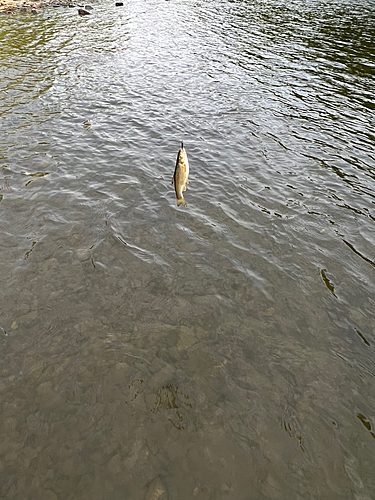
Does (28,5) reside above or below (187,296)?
below

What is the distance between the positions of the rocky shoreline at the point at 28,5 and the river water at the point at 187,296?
28793 mm

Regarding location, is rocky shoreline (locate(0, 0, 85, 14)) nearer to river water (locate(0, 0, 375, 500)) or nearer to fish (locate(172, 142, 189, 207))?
river water (locate(0, 0, 375, 500))

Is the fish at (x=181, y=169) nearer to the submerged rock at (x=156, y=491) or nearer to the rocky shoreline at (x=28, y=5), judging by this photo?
the submerged rock at (x=156, y=491)

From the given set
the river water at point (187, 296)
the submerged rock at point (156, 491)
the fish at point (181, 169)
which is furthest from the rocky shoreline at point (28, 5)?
the submerged rock at point (156, 491)

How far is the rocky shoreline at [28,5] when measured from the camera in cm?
3969

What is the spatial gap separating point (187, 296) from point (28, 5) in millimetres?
50442

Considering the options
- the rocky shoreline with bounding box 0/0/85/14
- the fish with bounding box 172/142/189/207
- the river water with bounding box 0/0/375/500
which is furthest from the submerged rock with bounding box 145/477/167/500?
the rocky shoreline with bounding box 0/0/85/14

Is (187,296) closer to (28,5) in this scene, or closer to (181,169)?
(181,169)

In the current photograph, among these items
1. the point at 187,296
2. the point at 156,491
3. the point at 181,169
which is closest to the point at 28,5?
the point at 181,169

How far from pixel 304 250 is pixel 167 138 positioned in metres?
8.65

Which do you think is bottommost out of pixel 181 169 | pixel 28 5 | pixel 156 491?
pixel 28 5

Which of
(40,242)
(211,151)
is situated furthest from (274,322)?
(211,151)

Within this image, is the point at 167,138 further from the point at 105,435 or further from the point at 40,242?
the point at 105,435

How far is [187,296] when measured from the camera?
27.6 ft
